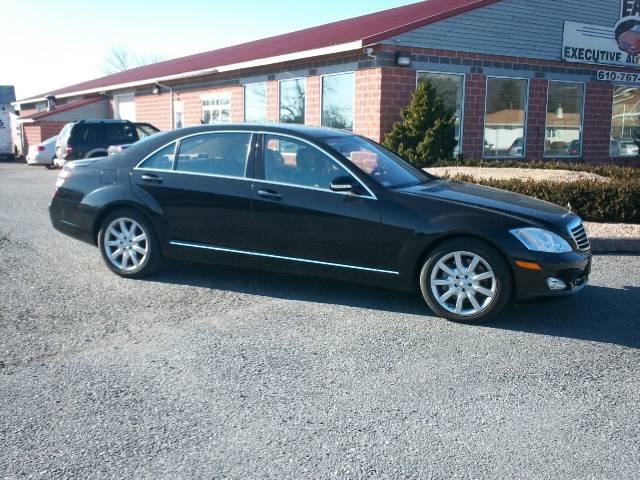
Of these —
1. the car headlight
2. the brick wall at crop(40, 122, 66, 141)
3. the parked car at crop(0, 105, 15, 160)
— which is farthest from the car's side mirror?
the parked car at crop(0, 105, 15, 160)

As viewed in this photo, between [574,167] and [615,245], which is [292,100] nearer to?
[574,167]

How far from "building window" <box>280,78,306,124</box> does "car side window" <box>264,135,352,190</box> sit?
1163 centimetres

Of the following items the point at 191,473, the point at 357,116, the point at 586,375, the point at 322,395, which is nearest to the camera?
the point at 191,473

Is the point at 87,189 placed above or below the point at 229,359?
above

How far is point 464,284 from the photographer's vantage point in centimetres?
536

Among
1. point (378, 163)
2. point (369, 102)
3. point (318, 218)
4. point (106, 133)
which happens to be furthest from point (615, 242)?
point (106, 133)

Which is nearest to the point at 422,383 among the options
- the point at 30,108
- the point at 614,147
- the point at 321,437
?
the point at 321,437

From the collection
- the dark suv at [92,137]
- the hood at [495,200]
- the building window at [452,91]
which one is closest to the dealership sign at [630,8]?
the building window at [452,91]

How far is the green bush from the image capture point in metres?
14.3

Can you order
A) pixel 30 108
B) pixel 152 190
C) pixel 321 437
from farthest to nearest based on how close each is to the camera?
pixel 30 108 < pixel 152 190 < pixel 321 437

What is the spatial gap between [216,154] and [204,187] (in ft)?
1.15

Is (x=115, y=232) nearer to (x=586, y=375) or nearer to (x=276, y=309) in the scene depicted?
(x=276, y=309)

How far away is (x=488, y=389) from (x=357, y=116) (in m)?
12.2

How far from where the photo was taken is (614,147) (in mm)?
19188
